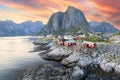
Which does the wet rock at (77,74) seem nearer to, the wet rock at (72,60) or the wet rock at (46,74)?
the wet rock at (46,74)

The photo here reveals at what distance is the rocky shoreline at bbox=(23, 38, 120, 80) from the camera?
5853 cm

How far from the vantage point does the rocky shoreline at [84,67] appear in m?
58.5

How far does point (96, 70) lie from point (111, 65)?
221 inches

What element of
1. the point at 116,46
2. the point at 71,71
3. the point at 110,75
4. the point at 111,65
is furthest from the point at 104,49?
the point at 71,71

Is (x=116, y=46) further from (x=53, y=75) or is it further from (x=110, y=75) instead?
(x=53, y=75)

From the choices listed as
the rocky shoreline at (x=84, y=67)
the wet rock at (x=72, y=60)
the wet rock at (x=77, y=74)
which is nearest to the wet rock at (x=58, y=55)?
the rocky shoreline at (x=84, y=67)

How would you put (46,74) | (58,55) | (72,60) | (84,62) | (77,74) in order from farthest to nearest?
(58,55)
(72,60)
(84,62)
(46,74)
(77,74)

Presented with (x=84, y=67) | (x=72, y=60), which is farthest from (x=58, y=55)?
(x=84, y=67)

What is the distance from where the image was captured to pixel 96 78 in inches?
2223

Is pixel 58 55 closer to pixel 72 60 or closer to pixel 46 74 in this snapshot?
pixel 72 60

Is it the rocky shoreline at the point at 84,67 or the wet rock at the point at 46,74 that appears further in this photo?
the rocky shoreline at the point at 84,67

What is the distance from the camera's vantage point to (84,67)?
7794cm

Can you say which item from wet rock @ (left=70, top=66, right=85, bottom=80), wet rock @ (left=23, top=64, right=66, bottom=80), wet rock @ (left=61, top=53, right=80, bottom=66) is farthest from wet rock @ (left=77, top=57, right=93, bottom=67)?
wet rock @ (left=70, top=66, right=85, bottom=80)

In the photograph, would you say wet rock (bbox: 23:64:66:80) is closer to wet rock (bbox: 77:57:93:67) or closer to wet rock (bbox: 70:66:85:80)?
wet rock (bbox: 70:66:85:80)
